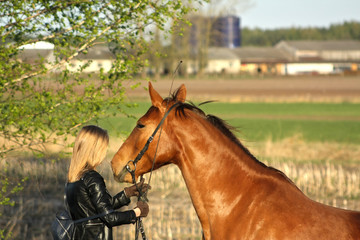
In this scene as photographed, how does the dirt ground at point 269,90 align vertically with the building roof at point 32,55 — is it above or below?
below

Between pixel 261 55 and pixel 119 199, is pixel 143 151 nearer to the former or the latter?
pixel 119 199

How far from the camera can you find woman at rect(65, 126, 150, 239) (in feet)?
15.4

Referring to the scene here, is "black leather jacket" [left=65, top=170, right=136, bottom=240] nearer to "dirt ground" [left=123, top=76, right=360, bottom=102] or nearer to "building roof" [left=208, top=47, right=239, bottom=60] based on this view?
"dirt ground" [left=123, top=76, right=360, bottom=102]

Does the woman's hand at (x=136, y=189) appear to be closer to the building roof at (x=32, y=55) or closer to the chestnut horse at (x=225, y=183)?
the chestnut horse at (x=225, y=183)

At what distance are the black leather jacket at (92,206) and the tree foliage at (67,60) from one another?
8.44ft

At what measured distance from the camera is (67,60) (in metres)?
7.49

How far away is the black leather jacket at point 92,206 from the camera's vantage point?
469cm

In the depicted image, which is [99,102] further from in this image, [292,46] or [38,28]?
[292,46]

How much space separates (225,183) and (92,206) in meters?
1.19

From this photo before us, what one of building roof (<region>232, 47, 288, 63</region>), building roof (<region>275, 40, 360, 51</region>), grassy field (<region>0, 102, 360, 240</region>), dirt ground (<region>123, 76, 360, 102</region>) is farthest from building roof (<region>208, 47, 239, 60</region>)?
grassy field (<region>0, 102, 360, 240</region>)

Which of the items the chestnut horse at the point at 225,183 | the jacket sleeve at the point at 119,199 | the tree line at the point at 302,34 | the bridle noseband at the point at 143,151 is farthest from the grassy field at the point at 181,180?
the tree line at the point at 302,34

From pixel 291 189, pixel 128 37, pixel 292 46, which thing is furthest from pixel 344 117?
pixel 292 46

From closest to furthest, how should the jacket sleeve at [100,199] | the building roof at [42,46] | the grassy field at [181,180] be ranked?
the jacket sleeve at [100,199], the building roof at [42,46], the grassy field at [181,180]

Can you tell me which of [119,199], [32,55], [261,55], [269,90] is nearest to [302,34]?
[261,55]
